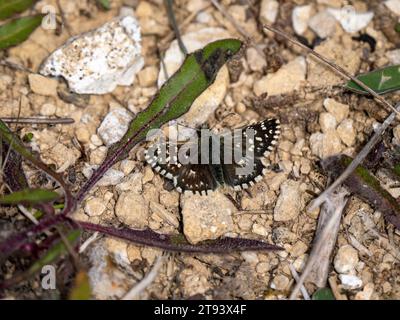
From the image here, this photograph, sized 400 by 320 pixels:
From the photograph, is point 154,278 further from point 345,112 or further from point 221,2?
point 221,2

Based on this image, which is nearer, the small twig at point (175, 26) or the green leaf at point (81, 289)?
the green leaf at point (81, 289)

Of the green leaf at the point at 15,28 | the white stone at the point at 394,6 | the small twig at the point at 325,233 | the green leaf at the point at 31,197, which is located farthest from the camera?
the white stone at the point at 394,6

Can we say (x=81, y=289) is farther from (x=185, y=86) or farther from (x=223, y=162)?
(x=185, y=86)

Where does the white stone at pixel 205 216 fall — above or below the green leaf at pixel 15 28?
below

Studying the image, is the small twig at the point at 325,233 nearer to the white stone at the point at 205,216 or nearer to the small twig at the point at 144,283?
the white stone at the point at 205,216

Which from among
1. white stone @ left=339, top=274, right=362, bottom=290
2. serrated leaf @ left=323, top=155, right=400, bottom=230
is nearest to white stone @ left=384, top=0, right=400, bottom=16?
serrated leaf @ left=323, top=155, right=400, bottom=230

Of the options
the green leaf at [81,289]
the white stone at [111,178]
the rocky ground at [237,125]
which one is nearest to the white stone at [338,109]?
the rocky ground at [237,125]
